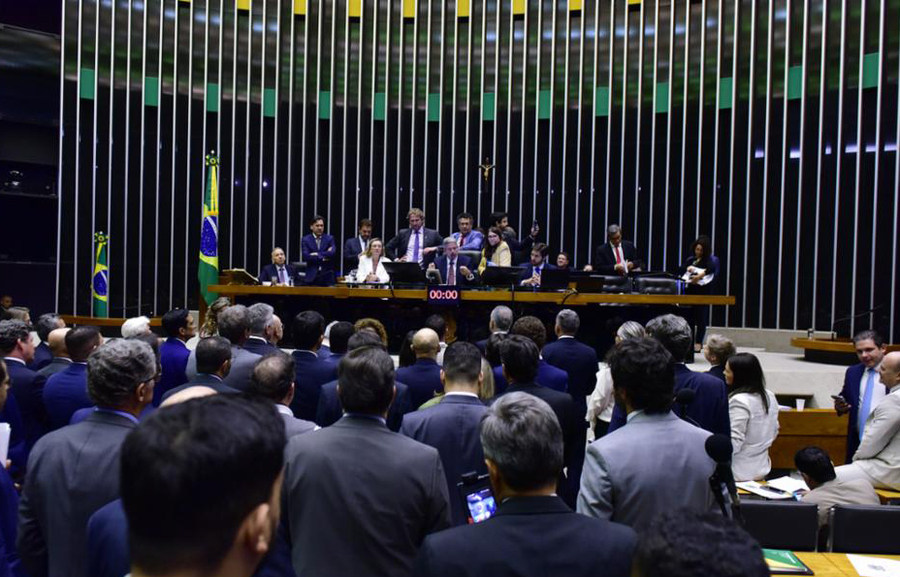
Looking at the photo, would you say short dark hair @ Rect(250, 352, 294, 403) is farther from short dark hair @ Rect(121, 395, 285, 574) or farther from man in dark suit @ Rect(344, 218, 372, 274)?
man in dark suit @ Rect(344, 218, 372, 274)

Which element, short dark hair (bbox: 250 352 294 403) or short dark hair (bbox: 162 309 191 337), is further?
short dark hair (bbox: 162 309 191 337)

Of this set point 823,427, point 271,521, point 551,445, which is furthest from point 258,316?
point 823,427

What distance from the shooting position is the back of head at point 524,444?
Answer: 1.64 m

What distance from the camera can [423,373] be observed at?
3684mm

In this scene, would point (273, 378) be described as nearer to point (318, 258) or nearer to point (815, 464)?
point (815, 464)

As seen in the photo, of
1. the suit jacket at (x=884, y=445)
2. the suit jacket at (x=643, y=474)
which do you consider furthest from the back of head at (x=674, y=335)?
the suit jacket at (x=884, y=445)

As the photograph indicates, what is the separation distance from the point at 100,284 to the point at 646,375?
11.5 m

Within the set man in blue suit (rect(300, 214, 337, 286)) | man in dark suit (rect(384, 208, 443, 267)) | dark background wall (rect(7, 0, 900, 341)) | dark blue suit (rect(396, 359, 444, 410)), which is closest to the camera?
dark blue suit (rect(396, 359, 444, 410))

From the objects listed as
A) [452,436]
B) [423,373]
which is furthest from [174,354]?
[452,436]

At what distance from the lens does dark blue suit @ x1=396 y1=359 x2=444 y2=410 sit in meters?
3.64

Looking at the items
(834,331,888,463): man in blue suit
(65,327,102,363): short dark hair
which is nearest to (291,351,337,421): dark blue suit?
(65,327,102,363): short dark hair

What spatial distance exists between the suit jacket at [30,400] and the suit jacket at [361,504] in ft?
6.11

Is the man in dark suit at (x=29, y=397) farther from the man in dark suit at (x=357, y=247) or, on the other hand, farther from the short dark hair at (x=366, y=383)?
the man in dark suit at (x=357, y=247)

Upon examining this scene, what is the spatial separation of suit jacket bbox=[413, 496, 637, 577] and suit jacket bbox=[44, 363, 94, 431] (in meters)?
2.13
